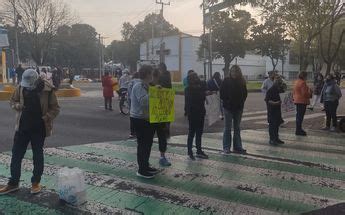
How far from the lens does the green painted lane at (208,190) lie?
6.16 m

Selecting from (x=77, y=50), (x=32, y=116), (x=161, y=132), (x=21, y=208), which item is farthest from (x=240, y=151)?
(x=77, y=50)

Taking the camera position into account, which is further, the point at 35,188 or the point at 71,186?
the point at 35,188

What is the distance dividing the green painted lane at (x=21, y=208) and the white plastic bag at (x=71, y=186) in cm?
25

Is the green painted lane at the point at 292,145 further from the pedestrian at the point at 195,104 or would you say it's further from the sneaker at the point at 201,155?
the pedestrian at the point at 195,104

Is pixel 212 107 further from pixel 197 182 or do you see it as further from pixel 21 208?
pixel 21 208

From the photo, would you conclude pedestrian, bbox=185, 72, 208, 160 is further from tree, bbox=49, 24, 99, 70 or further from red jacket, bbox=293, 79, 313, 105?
tree, bbox=49, 24, 99, 70

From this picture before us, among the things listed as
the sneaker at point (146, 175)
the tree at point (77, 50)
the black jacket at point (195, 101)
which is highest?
the tree at point (77, 50)

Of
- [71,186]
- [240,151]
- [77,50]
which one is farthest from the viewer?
[77,50]

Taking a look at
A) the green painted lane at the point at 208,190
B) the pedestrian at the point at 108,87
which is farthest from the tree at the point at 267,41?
the green painted lane at the point at 208,190

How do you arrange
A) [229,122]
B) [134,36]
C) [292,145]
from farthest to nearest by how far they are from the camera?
[134,36] < [292,145] < [229,122]

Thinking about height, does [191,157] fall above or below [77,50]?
below

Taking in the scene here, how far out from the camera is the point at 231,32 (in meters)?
58.0

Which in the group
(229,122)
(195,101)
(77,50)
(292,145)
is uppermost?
(77,50)

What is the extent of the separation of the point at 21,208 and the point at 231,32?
177ft
